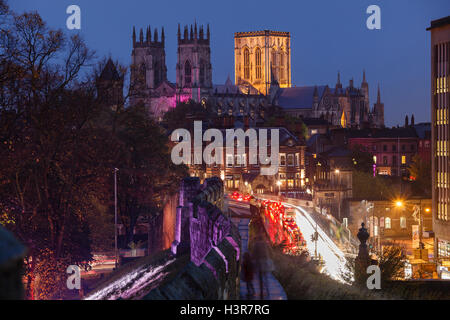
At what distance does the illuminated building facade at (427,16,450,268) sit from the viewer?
72000 mm

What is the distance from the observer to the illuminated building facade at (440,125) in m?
72.0

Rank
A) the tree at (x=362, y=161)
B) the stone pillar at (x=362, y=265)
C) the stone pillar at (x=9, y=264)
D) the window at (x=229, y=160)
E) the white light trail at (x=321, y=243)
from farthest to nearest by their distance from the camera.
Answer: the tree at (x=362, y=161)
the window at (x=229, y=160)
the white light trail at (x=321, y=243)
the stone pillar at (x=362, y=265)
the stone pillar at (x=9, y=264)

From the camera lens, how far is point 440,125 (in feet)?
245

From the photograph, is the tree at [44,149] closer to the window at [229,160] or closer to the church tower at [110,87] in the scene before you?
the church tower at [110,87]

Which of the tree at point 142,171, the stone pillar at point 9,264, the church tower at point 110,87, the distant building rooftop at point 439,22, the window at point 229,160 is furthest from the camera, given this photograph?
the window at point 229,160

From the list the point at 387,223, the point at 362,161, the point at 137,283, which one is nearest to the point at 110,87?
the point at 137,283

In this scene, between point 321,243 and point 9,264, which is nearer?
point 9,264

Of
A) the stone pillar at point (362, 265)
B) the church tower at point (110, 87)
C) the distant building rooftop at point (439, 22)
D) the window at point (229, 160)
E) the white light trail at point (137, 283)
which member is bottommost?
the white light trail at point (137, 283)

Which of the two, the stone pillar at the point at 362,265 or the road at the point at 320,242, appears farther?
the road at the point at 320,242

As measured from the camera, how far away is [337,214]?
78625mm

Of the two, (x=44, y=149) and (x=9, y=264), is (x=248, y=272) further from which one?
(x=44, y=149)

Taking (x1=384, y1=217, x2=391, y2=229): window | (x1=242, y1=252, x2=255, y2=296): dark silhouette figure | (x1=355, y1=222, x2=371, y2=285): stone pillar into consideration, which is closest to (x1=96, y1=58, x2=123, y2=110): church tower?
(x1=355, y1=222, x2=371, y2=285): stone pillar

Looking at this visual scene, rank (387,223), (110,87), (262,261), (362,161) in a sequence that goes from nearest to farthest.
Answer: (262,261) < (110,87) < (387,223) < (362,161)

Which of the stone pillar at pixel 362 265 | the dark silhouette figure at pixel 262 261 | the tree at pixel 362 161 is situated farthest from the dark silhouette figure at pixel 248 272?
the tree at pixel 362 161
